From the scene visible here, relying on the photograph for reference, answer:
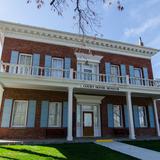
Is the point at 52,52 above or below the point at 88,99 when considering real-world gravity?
above

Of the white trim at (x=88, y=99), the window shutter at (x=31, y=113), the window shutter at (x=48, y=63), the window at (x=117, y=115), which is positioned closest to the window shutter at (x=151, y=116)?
the window at (x=117, y=115)

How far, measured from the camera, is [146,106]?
16.3m

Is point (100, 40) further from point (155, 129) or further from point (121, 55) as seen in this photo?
point (155, 129)

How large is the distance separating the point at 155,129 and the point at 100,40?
31.2 feet

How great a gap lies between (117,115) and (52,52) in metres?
7.69

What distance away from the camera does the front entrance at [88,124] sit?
45.9 ft

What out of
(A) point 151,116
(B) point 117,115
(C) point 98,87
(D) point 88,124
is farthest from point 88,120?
(A) point 151,116

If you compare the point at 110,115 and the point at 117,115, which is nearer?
the point at 110,115

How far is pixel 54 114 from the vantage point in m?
13.4

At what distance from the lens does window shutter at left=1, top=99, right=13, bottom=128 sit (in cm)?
1185

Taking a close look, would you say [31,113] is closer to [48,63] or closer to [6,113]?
[6,113]

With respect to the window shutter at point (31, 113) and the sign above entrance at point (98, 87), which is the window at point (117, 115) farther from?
the window shutter at point (31, 113)

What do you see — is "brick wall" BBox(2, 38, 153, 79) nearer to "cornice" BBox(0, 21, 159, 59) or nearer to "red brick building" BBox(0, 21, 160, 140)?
"red brick building" BBox(0, 21, 160, 140)

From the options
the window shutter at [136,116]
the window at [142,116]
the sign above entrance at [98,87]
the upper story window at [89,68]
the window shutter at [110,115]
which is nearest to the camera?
the sign above entrance at [98,87]
